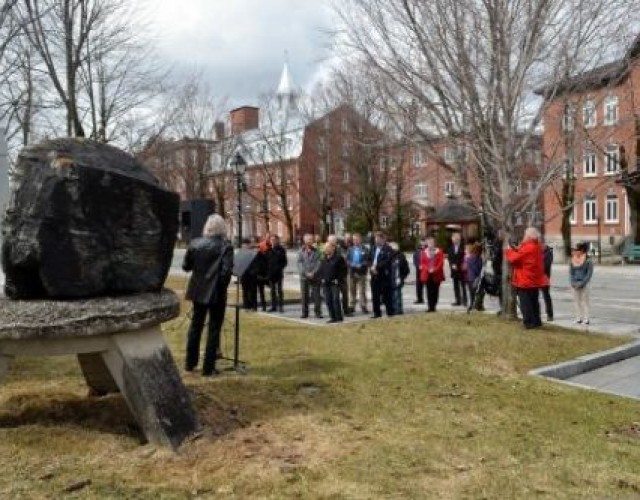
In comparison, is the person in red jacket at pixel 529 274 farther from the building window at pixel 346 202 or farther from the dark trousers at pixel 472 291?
the building window at pixel 346 202

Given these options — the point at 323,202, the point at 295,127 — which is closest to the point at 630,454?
the point at 323,202

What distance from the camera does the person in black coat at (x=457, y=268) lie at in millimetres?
15789

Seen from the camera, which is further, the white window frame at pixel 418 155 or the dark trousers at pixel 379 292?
the dark trousers at pixel 379 292

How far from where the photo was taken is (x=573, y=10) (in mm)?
10773

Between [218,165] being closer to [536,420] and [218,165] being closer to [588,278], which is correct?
[588,278]

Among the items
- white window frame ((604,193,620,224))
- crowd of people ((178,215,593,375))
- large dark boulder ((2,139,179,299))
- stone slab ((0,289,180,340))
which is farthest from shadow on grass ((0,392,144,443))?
white window frame ((604,193,620,224))

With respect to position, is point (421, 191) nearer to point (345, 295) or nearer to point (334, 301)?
point (345, 295)

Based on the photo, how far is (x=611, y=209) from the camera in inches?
1881

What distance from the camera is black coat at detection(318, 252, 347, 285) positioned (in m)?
13.4

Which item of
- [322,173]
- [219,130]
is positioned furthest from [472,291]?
[219,130]

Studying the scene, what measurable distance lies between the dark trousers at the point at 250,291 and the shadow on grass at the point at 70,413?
8.94 metres

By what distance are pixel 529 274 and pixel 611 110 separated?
3.34 m

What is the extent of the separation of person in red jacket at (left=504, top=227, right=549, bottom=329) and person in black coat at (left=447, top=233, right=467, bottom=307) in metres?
4.56

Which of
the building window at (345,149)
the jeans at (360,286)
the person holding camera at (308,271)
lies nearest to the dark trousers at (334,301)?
the person holding camera at (308,271)
